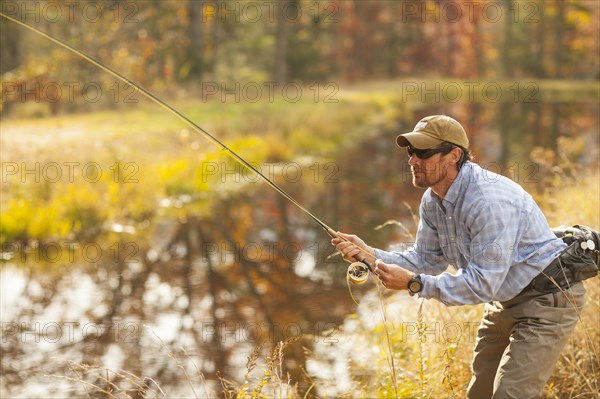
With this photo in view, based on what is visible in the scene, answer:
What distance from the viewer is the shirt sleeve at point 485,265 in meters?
3.33

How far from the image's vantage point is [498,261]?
3.33 metres

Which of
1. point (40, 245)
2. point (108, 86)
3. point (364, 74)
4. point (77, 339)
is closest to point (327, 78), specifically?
point (364, 74)

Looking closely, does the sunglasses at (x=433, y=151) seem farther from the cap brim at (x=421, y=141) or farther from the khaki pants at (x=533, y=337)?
the khaki pants at (x=533, y=337)

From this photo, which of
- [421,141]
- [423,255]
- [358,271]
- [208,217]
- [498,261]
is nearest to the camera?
[498,261]

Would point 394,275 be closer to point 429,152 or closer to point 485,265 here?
point 485,265

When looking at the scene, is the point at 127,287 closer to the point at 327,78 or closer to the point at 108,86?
the point at 108,86

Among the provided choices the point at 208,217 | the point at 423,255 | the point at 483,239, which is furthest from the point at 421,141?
the point at 208,217

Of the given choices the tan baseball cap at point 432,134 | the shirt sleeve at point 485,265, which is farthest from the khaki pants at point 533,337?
the tan baseball cap at point 432,134

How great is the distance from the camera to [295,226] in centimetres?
1153

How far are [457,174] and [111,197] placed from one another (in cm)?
797

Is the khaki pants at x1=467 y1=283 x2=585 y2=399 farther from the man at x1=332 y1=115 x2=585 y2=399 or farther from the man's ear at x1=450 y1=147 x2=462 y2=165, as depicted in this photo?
the man's ear at x1=450 y1=147 x2=462 y2=165

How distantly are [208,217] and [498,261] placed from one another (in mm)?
8800

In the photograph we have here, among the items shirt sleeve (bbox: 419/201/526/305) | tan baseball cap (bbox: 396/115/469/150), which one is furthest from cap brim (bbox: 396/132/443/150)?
shirt sleeve (bbox: 419/201/526/305)

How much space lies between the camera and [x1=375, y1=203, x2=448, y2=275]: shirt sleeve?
3902mm
